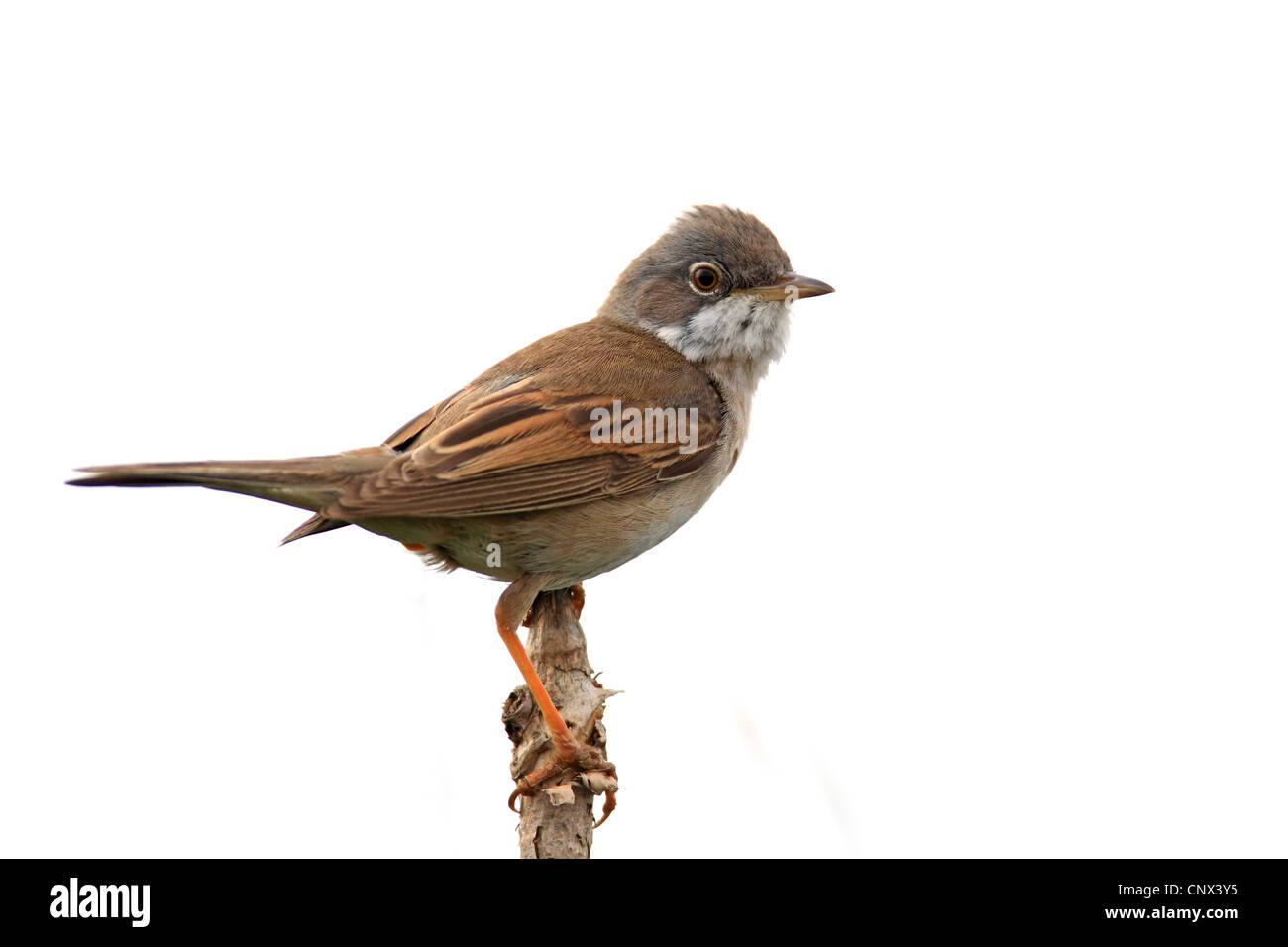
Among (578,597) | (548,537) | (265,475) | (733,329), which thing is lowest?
(578,597)

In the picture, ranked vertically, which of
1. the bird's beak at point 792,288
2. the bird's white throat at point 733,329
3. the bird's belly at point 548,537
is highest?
the bird's beak at point 792,288

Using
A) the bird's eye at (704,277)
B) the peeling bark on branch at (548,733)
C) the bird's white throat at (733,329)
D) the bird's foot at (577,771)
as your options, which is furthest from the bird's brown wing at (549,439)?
the bird's foot at (577,771)

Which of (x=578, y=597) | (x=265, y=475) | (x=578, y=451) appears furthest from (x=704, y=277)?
(x=265, y=475)

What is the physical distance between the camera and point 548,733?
3.64 metres

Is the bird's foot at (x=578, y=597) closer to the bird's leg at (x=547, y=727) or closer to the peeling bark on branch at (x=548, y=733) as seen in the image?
the peeling bark on branch at (x=548, y=733)

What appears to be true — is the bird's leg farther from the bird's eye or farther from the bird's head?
the bird's eye

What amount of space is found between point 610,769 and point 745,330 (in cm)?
197

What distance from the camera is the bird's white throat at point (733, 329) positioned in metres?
4.69

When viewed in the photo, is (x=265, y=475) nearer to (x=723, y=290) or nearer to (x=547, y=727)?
(x=547, y=727)

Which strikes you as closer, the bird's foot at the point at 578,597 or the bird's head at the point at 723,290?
→ the bird's foot at the point at 578,597

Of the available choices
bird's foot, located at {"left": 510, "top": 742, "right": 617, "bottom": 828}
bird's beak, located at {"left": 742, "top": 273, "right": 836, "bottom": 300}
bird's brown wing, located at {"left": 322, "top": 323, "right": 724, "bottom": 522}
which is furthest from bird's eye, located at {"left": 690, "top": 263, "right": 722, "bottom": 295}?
bird's foot, located at {"left": 510, "top": 742, "right": 617, "bottom": 828}

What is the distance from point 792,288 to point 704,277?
15.1 inches

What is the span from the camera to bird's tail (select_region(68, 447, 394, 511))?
320 cm

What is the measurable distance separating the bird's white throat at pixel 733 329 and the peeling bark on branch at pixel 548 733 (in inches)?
52.3
